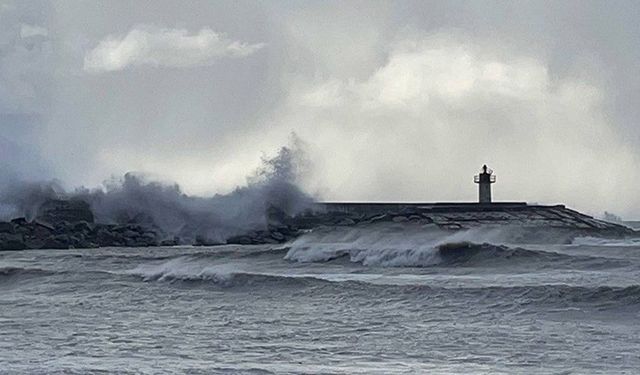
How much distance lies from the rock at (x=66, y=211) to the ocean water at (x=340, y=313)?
1666cm

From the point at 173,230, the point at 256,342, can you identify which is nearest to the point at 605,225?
the point at 173,230

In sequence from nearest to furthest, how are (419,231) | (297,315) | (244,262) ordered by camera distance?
(297,315) < (244,262) < (419,231)

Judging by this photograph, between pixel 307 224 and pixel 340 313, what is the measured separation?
31451 mm

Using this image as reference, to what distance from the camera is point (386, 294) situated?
20141mm

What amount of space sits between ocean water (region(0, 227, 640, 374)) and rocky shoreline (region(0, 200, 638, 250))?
10.3 meters

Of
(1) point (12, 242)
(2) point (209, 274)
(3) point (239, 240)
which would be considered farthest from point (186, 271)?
(3) point (239, 240)

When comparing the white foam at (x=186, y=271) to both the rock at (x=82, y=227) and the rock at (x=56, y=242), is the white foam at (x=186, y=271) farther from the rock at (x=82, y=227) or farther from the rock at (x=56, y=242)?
the rock at (x=82, y=227)

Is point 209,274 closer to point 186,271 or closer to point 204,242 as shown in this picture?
point 186,271

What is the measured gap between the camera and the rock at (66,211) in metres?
48.0

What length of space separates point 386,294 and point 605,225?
92.7ft

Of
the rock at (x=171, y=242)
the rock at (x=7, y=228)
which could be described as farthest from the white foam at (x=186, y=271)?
the rock at (x=171, y=242)

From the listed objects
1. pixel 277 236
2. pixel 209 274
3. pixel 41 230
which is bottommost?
pixel 209 274

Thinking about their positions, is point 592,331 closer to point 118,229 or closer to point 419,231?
point 419,231

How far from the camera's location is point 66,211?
4856cm
